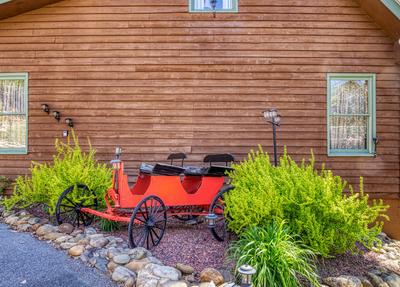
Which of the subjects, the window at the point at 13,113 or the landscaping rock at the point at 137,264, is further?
the window at the point at 13,113

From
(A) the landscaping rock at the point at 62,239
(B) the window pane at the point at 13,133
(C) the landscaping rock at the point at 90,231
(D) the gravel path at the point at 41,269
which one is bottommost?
(D) the gravel path at the point at 41,269

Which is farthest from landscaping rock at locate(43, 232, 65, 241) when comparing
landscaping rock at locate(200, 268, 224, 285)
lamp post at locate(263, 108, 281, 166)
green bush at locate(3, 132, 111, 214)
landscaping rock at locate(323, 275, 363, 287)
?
lamp post at locate(263, 108, 281, 166)

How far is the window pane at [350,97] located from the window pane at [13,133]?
19.4 ft

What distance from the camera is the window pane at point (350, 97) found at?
603cm

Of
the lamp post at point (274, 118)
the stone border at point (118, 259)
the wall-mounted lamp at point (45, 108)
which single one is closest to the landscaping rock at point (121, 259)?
the stone border at point (118, 259)

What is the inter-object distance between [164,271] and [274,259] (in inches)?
40.4

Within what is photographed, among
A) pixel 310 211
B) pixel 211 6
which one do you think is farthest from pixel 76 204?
pixel 211 6

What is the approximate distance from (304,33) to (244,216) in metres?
4.12

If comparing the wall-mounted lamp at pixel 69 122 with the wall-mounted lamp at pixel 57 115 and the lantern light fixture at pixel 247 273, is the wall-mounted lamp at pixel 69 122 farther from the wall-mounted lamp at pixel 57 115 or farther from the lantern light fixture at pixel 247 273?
the lantern light fixture at pixel 247 273

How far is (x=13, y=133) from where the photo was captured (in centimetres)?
613

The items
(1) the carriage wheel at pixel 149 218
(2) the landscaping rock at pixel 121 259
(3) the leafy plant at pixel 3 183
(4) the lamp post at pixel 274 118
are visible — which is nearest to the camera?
(2) the landscaping rock at pixel 121 259

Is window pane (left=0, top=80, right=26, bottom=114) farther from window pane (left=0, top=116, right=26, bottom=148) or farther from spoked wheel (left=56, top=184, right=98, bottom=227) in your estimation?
spoked wheel (left=56, top=184, right=98, bottom=227)

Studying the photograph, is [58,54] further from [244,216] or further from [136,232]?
[244,216]

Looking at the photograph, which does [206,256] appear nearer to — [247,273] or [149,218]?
[149,218]
